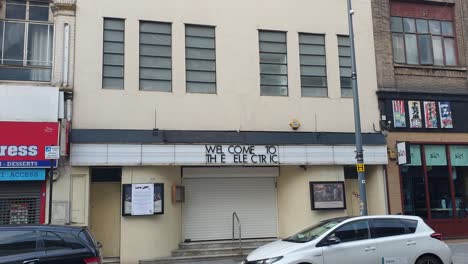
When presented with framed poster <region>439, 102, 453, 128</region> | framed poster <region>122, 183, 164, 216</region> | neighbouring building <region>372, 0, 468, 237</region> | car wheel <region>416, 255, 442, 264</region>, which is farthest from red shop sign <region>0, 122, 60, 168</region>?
framed poster <region>439, 102, 453, 128</region>

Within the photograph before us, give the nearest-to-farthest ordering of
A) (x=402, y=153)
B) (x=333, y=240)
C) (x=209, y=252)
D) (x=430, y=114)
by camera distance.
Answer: (x=333, y=240), (x=209, y=252), (x=402, y=153), (x=430, y=114)

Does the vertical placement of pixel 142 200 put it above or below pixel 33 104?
below

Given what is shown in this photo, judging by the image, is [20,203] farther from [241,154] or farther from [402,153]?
[402,153]

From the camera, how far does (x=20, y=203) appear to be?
1427cm

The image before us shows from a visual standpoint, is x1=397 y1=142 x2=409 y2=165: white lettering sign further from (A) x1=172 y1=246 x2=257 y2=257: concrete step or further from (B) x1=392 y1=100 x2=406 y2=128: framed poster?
(A) x1=172 y1=246 x2=257 y2=257: concrete step

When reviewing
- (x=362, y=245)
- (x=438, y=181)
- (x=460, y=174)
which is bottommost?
(x=362, y=245)

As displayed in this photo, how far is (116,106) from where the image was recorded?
15.4 m

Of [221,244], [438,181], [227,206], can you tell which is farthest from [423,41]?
[221,244]

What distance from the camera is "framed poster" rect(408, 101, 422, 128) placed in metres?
17.9

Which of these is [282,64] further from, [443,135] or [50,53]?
[50,53]

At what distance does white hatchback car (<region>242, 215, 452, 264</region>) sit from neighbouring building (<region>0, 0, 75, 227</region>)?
273 inches

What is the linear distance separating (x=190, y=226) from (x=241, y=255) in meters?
2.09

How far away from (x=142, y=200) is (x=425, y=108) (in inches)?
422

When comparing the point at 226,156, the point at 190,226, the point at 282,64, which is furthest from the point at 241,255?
the point at 282,64
